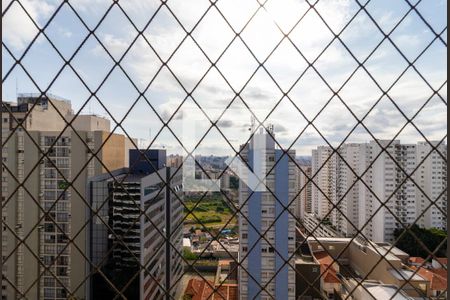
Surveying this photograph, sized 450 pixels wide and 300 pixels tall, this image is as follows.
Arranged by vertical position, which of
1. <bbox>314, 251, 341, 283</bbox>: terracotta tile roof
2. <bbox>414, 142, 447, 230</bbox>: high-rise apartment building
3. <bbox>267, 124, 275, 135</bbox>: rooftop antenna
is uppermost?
<bbox>267, 124, 275, 135</bbox>: rooftop antenna

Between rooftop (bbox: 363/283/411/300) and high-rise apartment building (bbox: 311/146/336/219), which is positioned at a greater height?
high-rise apartment building (bbox: 311/146/336/219)

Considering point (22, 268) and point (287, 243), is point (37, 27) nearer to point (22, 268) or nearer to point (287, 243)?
point (287, 243)

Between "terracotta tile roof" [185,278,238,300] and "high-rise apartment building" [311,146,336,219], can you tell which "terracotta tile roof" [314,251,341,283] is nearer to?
"high-rise apartment building" [311,146,336,219]

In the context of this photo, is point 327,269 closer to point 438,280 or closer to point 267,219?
point 438,280

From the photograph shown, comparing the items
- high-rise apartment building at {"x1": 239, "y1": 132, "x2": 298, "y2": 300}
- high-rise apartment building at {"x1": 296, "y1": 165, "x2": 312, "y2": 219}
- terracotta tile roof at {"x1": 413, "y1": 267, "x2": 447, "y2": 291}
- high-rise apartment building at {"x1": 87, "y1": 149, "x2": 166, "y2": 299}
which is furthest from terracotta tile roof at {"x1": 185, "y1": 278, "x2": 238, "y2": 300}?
terracotta tile roof at {"x1": 413, "y1": 267, "x2": 447, "y2": 291}

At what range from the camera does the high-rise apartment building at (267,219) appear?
768 millimetres

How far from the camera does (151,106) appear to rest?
726 millimetres

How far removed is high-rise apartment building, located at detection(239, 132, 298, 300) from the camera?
0.77m

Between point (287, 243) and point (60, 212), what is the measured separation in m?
6.38

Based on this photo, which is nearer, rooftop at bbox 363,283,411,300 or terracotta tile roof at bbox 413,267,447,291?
terracotta tile roof at bbox 413,267,447,291

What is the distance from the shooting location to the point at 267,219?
2.51 meters

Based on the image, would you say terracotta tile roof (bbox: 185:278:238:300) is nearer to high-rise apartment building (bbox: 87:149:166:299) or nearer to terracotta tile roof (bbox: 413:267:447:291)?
high-rise apartment building (bbox: 87:149:166:299)

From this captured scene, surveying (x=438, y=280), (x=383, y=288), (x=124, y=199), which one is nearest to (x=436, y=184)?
(x=383, y=288)

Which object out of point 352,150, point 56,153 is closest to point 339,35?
point 352,150
